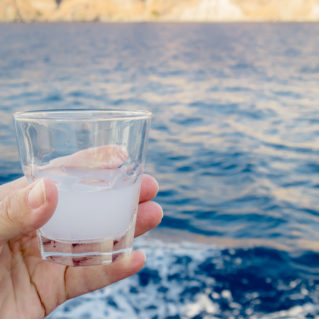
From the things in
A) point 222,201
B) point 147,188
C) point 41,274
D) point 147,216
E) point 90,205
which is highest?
point 90,205

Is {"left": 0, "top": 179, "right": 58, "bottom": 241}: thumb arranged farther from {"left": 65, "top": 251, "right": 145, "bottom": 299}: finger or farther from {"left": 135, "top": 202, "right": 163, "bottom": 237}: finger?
{"left": 135, "top": 202, "right": 163, "bottom": 237}: finger

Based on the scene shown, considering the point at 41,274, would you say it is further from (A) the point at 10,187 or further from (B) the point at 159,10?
(B) the point at 159,10

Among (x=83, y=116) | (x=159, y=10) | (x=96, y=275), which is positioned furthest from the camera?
(x=159, y=10)

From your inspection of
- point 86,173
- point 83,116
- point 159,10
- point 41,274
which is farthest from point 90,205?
point 159,10

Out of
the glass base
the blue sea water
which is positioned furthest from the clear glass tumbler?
the blue sea water

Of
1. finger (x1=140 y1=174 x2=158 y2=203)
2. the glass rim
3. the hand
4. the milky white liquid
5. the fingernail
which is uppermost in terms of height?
the glass rim

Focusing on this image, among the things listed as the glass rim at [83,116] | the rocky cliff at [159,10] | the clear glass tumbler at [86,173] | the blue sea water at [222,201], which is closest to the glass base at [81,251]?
the clear glass tumbler at [86,173]
